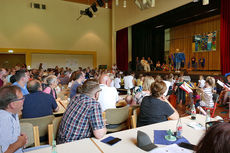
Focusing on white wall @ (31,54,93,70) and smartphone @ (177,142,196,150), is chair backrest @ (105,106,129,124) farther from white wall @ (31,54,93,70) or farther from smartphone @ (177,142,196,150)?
white wall @ (31,54,93,70)

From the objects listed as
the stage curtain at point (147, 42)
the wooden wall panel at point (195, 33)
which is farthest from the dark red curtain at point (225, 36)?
the stage curtain at point (147, 42)

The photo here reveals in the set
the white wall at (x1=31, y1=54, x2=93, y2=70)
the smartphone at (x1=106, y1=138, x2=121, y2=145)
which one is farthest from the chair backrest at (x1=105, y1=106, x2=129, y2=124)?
the white wall at (x1=31, y1=54, x2=93, y2=70)

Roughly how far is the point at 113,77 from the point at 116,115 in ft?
14.2

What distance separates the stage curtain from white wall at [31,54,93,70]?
4.34m

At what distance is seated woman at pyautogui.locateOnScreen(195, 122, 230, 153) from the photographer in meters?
0.65

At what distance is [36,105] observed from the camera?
2.50 meters

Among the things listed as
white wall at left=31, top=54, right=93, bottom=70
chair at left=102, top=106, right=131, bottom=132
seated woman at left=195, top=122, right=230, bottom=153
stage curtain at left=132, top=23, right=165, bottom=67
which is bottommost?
chair at left=102, top=106, right=131, bottom=132

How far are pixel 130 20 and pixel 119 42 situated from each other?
10.2 ft

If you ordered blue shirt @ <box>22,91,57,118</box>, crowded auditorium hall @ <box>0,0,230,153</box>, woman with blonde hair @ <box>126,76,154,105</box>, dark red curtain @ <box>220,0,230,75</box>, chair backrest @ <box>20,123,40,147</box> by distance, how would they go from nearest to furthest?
crowded auditorium hall @ <box>0,0,230,153</box> → chair backrest @ <box>20,123,40,147</box> → blue shirt @ <box>22,91,57,118</box> → woman with blonde hair @ <box>126,76,154,105</box> → dark red curtain @ <box>220,0,230,75</box>

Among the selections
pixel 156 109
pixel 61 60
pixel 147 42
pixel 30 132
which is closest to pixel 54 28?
pixel 61 60

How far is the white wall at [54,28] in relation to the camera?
11969 millimetres

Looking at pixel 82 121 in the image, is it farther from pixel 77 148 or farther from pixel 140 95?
pixel 140 95

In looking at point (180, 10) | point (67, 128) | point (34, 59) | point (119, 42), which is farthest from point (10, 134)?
point (119, 42)

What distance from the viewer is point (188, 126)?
2100mm
